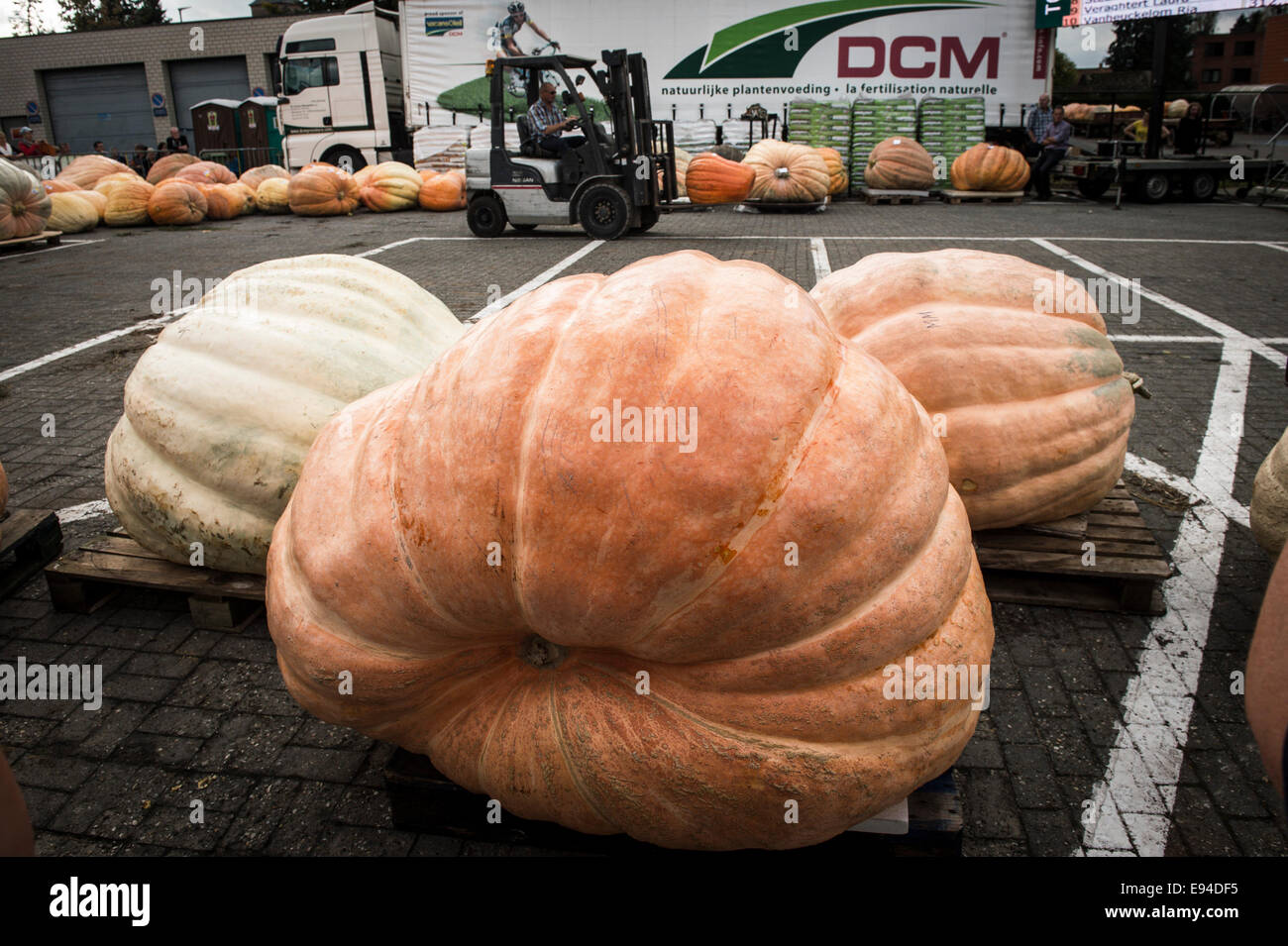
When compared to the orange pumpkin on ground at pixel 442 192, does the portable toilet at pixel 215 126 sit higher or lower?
higher

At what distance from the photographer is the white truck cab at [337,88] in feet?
71.3

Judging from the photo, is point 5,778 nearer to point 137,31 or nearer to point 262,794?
point 262,794

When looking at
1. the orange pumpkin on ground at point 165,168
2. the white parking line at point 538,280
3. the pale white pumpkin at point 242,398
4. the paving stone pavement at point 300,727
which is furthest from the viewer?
the orange pumpkin on ground at point 165,168

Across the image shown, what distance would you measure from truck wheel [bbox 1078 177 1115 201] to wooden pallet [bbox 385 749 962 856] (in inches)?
702

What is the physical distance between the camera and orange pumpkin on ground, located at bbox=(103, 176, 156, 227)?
1519cm

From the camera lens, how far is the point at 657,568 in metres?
1.50

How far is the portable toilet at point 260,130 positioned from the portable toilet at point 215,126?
0.98ft

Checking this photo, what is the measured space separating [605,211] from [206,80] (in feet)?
105

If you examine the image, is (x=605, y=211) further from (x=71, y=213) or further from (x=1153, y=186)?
(x=1153, y=186)

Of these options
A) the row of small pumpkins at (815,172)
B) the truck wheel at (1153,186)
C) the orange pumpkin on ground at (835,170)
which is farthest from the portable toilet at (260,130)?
the truck wheel at (1153,186)

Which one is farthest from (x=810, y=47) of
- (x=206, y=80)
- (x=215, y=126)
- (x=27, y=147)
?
(x=206, y=80)

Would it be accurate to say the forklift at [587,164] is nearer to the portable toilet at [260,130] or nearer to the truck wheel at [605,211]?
the truck wheel at [605,211]

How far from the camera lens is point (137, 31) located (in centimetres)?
3488
